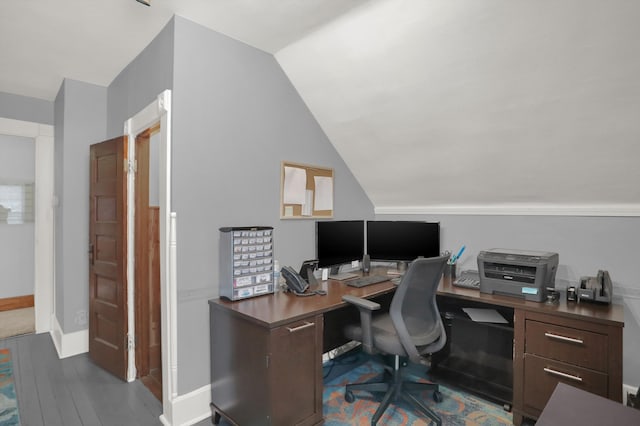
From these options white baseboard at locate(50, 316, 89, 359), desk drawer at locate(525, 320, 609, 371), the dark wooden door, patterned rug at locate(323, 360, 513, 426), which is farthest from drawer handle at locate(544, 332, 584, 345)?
white baseboard at locate(50, 316, 89, 359)

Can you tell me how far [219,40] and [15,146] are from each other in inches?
169

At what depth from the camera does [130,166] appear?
267cm

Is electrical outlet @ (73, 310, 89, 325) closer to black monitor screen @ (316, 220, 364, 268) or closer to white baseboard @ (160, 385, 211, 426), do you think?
white baseboard @ (160, 385, 211, 426)

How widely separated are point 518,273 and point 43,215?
4501mm

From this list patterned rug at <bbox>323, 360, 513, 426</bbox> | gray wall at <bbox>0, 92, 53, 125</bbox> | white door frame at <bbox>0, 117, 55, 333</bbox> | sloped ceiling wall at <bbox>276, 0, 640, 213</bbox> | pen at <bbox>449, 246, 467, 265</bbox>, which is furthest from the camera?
white door frame at <bbox>0, 117, 55, 333</bbox>

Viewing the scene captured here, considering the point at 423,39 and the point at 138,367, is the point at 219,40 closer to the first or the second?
the point at 423,39

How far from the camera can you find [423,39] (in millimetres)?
1988

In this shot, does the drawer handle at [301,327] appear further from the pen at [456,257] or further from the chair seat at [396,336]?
the pen at [456,257]

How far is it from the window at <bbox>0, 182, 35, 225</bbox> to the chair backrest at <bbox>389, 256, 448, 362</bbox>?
5.33 m

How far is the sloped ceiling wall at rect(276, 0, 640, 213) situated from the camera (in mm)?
1695

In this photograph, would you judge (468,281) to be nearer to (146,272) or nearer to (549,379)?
(549,379)

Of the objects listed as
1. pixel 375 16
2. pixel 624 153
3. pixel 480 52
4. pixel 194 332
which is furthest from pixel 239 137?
pixel 624 153

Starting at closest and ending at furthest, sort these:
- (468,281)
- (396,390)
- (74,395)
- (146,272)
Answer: (396,390) < (74,395) < (468,281) < (146,272)

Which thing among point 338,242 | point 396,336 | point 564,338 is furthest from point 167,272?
point 564,338
